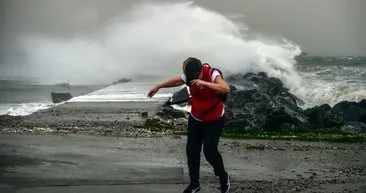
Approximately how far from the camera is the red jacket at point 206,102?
5812mm

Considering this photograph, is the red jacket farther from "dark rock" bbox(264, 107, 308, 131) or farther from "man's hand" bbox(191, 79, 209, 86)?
"dark rock" bbox(264, 107, 308, 131)

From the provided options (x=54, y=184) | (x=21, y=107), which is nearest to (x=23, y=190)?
(x=54, y=184)

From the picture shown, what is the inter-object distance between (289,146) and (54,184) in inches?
232

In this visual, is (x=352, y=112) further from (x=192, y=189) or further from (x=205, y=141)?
(x=205, y=141)

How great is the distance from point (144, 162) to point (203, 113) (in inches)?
117

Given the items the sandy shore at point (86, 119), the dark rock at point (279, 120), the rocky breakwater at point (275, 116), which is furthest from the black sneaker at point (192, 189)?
the dark rock at point (279, 120)

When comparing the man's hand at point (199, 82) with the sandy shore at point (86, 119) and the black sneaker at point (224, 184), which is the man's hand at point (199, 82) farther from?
the sandy shore at point (86, 119)

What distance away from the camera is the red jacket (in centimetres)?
581

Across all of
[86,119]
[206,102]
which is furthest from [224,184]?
[86,119]

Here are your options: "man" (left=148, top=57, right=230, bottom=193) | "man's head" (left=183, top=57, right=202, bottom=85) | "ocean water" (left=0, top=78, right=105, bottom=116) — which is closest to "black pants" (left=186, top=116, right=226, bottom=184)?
"man" (left=148, top=57, right=230, bottom=193)

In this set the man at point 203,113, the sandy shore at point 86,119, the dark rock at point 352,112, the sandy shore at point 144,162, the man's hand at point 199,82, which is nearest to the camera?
the man's hand at point 199,82

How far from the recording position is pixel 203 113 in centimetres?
589

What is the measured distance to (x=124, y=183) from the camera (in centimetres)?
693

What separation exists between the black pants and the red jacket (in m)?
0.08
